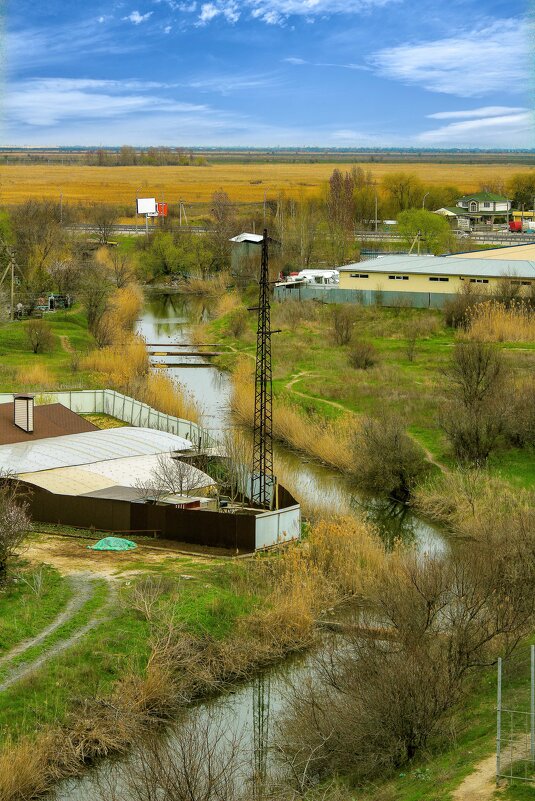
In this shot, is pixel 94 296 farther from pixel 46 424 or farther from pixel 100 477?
pixel 100 477

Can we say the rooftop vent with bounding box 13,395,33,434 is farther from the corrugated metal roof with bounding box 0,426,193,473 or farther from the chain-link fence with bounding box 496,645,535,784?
the chain-link fence with bounding box 496,645,535,784

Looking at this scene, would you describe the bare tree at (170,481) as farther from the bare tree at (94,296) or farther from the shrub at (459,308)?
the bare tree at (94,296)

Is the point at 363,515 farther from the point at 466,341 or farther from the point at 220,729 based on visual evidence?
the point at 466,341

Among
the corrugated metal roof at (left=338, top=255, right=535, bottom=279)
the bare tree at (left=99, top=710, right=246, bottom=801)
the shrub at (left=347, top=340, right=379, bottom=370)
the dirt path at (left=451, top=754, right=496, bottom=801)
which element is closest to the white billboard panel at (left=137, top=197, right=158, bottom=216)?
the corrugated metal roof at (left=338, top=255, right=535, bottom=279)

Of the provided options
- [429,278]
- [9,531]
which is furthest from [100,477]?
[429,278]

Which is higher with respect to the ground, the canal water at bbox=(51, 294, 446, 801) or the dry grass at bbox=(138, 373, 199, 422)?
the dry grass at bbox=(138, 373, 199, 422)

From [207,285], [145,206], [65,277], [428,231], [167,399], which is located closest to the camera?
[167,399]

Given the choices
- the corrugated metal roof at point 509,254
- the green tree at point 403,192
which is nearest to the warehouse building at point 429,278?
the corrugated metal roof at point 509,254
